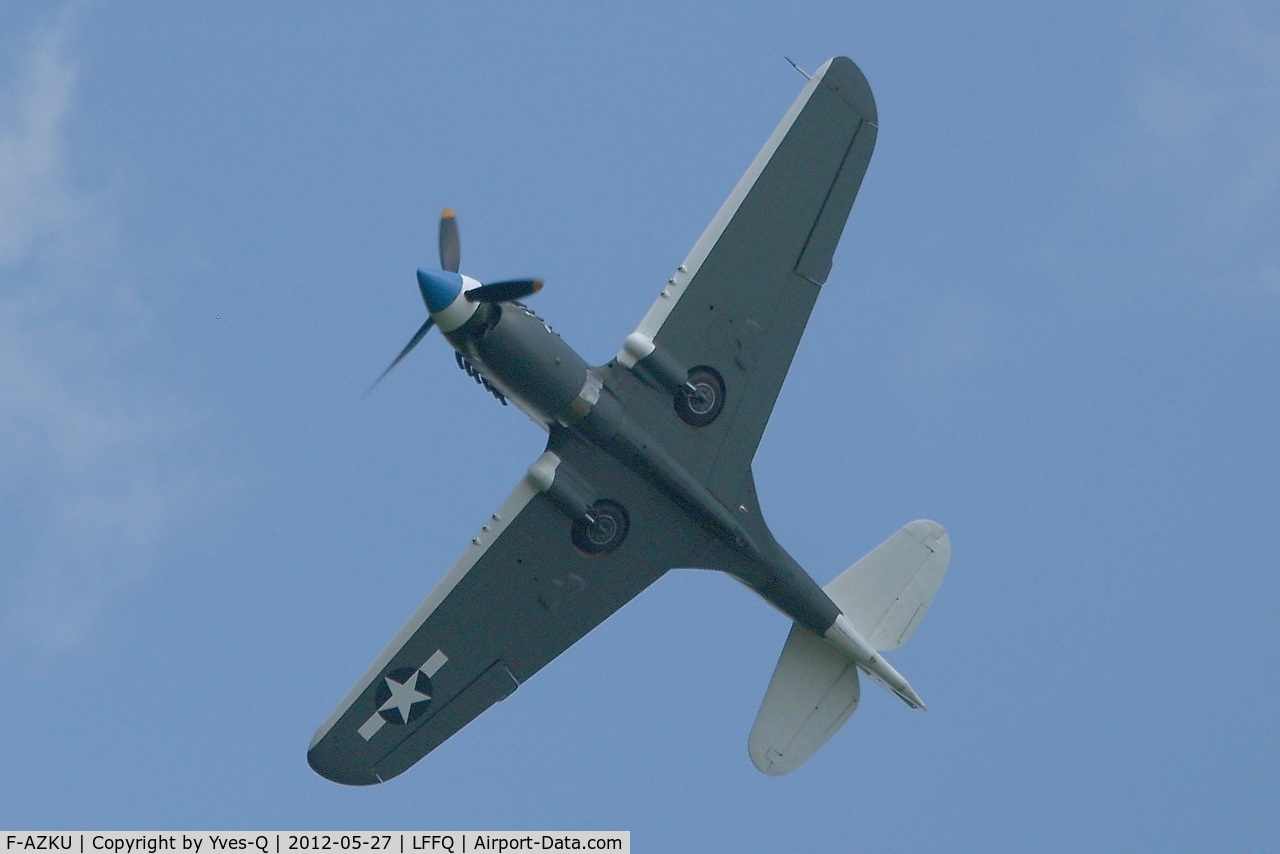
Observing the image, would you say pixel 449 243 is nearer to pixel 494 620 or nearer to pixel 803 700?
pixel 494 620

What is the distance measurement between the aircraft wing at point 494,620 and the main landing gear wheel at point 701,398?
1281 millimetres

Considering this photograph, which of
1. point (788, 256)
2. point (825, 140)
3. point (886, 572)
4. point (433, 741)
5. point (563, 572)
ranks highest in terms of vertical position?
point (825, 140)

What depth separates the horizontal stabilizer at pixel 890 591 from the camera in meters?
30.9

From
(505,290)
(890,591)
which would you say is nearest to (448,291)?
(505,290)

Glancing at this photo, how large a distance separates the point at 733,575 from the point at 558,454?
11.7ft

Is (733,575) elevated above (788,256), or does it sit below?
below

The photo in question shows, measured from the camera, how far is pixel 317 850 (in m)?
29.0

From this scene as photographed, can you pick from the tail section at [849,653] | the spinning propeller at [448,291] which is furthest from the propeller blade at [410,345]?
the tail section at [849,653]

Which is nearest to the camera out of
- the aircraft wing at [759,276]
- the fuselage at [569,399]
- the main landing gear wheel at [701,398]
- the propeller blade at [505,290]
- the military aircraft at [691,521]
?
the propeller blade at [505,290]

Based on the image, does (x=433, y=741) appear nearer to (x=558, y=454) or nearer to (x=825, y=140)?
(x=558, y=454)

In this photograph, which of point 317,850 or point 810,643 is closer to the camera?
point 317,850

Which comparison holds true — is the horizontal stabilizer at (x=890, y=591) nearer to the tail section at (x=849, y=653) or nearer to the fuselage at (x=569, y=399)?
the tail section at (x=849, y=653)

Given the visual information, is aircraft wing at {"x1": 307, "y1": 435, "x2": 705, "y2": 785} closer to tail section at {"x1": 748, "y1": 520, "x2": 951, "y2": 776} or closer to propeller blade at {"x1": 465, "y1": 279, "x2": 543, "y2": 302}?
tail section at {"x1": 748, "y1": 520, "x2": 951, "y2": 776}

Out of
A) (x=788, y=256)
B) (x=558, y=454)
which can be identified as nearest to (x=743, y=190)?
(x=788, y=256)
